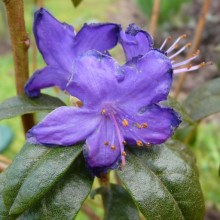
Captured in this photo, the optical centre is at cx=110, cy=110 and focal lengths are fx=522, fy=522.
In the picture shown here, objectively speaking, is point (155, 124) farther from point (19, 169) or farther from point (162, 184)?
point (19, 169)

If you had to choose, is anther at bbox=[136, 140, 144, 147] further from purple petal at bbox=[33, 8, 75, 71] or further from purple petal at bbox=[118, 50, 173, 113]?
purple petal at bbox=[33, 8, 75, 71]

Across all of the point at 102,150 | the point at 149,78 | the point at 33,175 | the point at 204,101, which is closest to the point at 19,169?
the point at 33,175

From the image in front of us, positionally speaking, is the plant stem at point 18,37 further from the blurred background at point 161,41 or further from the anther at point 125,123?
the blurred background at point 161,41

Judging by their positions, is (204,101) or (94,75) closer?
(94,75)

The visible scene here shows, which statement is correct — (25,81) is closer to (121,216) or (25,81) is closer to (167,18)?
(121,216)

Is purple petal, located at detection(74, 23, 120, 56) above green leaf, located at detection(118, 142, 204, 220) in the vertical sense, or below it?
above

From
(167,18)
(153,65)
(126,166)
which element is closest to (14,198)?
(126,166)

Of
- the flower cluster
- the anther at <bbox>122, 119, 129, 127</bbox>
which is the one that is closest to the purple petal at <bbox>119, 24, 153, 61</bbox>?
the flower cluster

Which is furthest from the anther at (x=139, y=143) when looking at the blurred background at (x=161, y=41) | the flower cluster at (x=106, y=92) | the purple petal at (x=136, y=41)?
the blurred background at (x=161, y=41)
